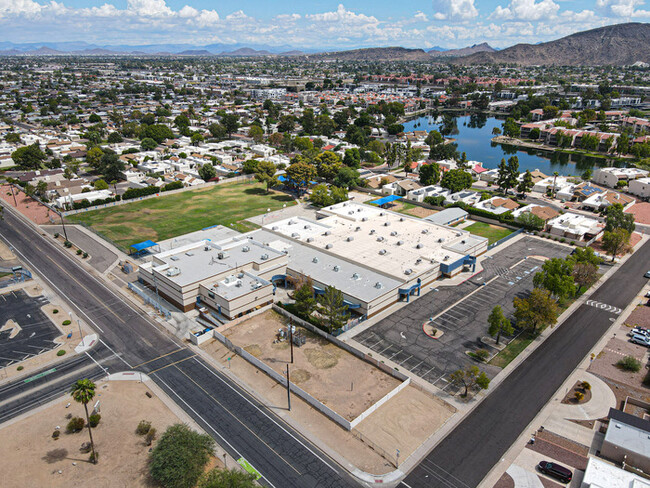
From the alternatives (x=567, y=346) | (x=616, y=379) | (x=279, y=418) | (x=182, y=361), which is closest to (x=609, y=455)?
(x=616, y=379)

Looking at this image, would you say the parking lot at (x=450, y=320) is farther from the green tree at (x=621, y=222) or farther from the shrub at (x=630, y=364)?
the shrub at (x=630, y=364)

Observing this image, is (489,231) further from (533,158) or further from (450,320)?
(533,158)

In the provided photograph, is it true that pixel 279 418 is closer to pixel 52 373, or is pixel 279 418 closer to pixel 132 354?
pixel 132 354

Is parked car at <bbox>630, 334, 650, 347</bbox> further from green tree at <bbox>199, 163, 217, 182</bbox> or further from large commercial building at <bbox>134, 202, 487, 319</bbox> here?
green tree at <bbox>199, 163, 217, 182</bbox>

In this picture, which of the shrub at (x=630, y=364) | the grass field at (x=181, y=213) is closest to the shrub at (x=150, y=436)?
the grass field at (x=181, y=213)

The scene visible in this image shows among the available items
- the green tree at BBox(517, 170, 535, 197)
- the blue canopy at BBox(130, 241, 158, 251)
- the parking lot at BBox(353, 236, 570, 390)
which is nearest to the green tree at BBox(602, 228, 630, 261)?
the parking lot at BBox(353, 236, 570, 390)

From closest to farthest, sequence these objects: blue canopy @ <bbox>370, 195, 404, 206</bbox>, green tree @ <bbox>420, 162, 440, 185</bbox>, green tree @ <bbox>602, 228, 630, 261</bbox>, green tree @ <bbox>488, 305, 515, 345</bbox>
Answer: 1. green tree @ <bbox>488, 305, 515, 345</bbox>
2. green tree @ <bbox>602, 228, 630, 261</bbox>
3. blue canopy @ <bbox>370, 195, 404, 206</bbox>
4. green tree @ <bbox>420, 162, 440, 185</bbox>
